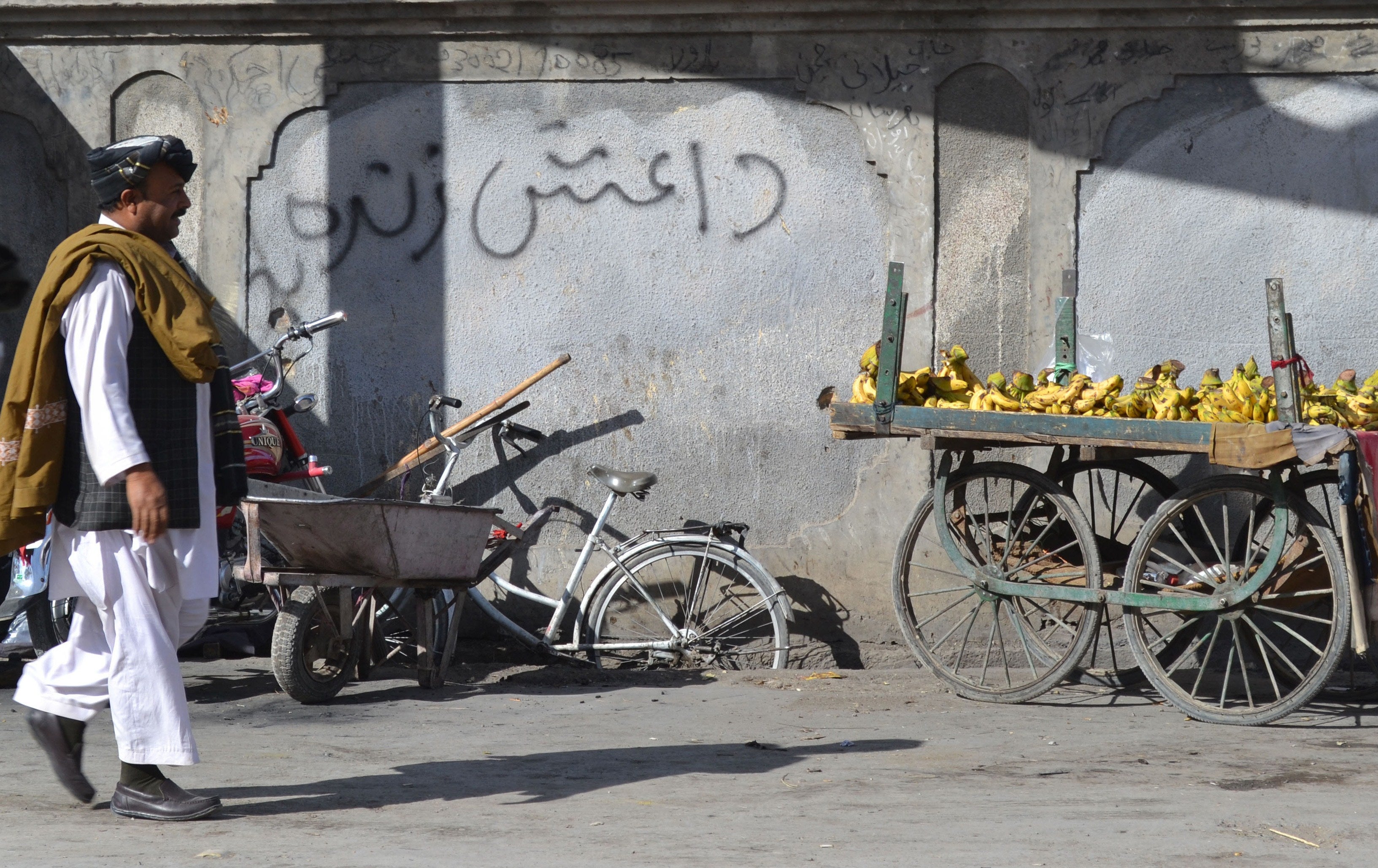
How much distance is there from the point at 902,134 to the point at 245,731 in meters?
4.10

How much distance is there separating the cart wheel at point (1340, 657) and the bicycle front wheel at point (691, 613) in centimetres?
238

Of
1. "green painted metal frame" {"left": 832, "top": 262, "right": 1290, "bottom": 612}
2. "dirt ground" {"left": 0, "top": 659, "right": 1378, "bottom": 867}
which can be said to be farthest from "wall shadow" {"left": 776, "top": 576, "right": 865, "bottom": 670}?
"green painted metal frame" {"left": 832, "top": 262, "right": 1290, "bottom": 612}

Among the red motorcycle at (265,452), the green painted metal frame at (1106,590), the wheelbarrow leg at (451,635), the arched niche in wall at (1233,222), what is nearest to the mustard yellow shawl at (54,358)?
the red motorcycle at (265,452)

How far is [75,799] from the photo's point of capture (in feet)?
13.5

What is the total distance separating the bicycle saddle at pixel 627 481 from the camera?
6715mm

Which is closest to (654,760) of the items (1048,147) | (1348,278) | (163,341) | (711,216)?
(163,341)

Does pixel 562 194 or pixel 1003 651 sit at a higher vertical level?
pixel 562 194

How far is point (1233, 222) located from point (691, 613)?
3.25 m

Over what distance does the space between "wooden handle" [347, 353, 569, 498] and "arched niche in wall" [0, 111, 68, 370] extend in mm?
2140

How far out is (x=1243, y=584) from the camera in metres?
5.31

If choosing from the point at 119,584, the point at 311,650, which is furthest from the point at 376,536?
the point at 119,584

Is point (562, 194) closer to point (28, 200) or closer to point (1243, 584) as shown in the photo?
point (28, 200)

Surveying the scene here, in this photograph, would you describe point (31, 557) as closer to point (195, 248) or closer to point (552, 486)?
point (195, 248)

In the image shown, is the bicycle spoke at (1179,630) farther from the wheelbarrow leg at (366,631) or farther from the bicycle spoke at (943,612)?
the wheelbarrow leg at (366,631)
